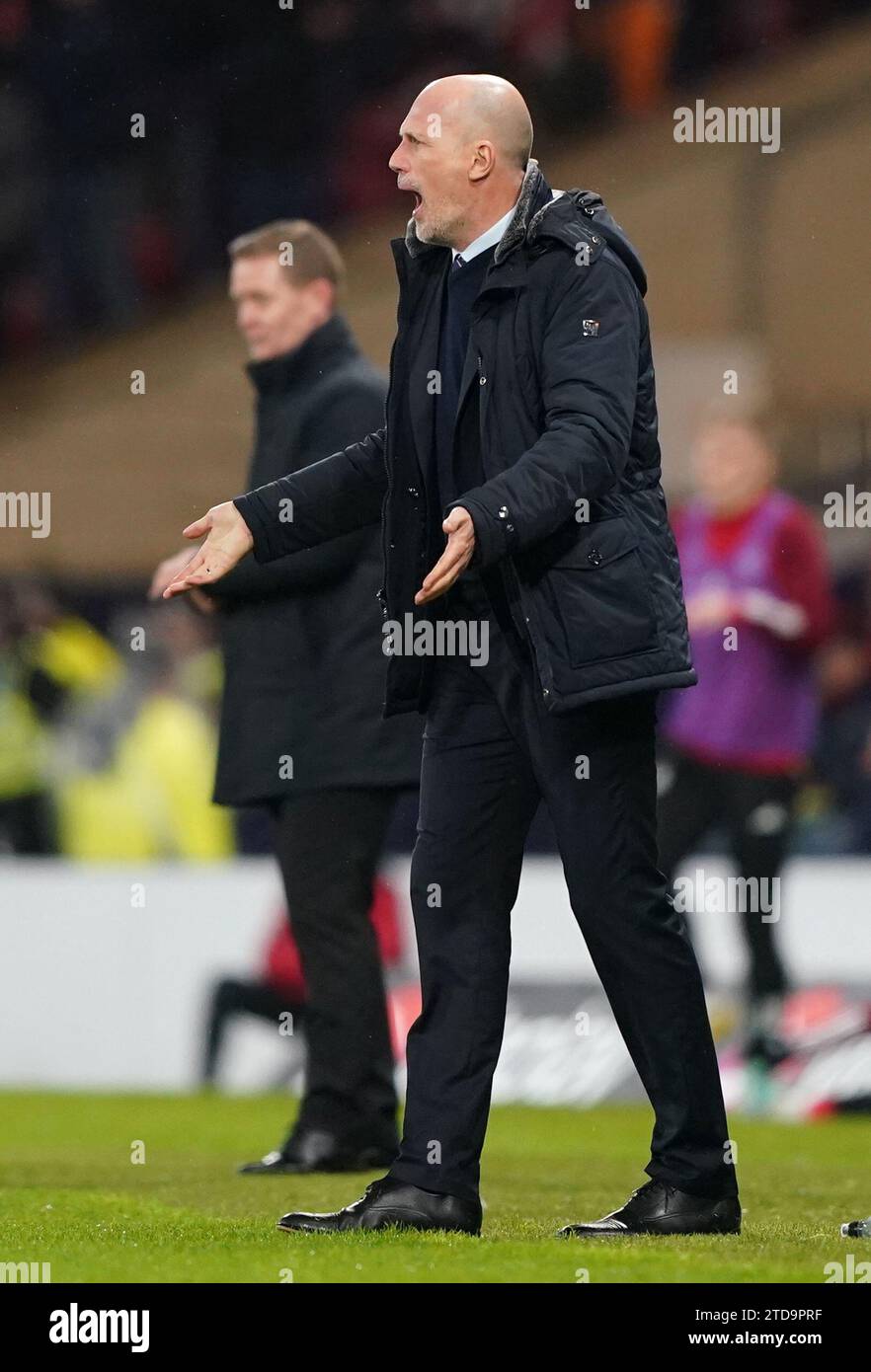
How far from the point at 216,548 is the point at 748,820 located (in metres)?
3.90

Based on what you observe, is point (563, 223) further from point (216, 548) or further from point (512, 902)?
point (512, 902)

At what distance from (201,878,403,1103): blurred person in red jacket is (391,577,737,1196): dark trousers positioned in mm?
4357

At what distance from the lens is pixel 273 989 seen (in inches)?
351

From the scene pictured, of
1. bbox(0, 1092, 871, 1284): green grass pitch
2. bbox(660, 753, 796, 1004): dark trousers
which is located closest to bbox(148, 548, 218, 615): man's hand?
bbox(0, 1092, 871, 1284): green grass pitch

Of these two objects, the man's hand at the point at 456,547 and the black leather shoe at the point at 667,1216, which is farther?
the black leather shoe at the point at 667,1216

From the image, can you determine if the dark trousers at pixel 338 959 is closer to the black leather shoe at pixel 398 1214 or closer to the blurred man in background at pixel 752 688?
the black leather shoe at pixel 398 1214

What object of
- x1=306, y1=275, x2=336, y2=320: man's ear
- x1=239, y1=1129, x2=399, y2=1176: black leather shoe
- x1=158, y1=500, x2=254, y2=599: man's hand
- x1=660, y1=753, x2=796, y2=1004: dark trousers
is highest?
x1=306, y1=275, x2=336, y2=320: man's ear

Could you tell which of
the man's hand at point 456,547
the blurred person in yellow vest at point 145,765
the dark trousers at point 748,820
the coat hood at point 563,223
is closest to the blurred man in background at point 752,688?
the dark trousers at point 748,820

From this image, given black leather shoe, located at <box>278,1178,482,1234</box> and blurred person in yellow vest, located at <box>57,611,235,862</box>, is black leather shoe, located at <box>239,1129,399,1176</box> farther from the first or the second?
blurred person in yellow vest, located at <box>57,611,235,862</box>

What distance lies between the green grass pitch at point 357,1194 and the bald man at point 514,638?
21cm

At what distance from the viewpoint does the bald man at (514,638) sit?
4.25m

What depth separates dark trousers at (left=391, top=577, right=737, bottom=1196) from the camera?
4.34m

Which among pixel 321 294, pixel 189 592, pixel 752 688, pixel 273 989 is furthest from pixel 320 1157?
pixel 273 989
